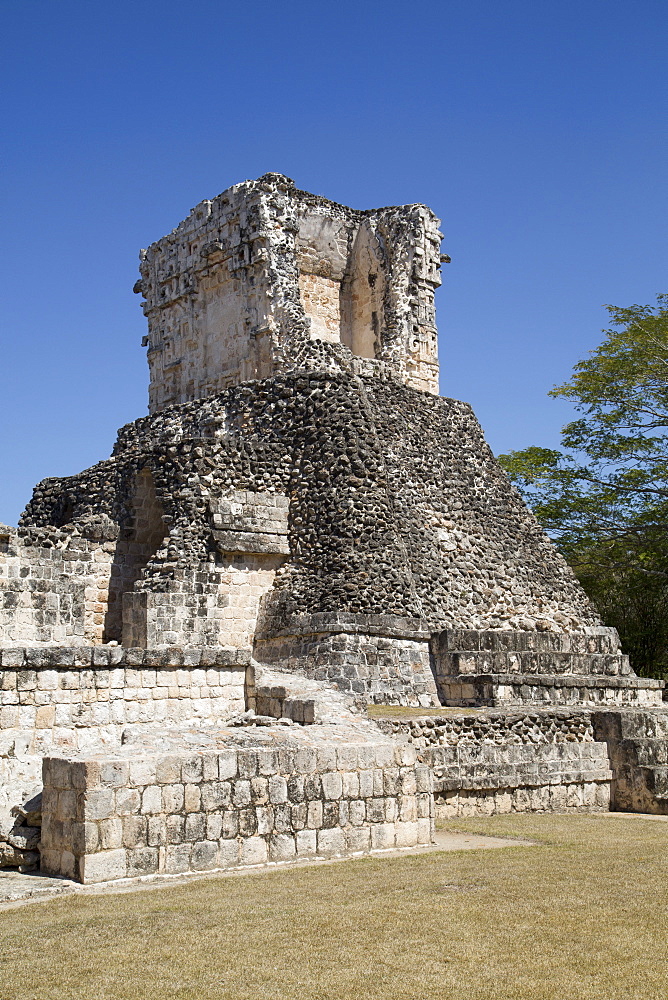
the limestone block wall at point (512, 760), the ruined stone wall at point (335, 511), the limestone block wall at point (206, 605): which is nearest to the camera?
the limestone block wall at point (512, 760)

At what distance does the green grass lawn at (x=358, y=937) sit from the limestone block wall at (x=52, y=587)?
9.56 m

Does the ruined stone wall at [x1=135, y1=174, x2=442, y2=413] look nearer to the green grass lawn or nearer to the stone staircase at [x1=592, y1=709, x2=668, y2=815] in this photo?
the stone staircase at [x1=592, y1=709, x2=668, y2=815]

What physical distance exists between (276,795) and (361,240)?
661 inches

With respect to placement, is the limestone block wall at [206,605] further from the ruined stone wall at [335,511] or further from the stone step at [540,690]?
the stone step at [540,690]

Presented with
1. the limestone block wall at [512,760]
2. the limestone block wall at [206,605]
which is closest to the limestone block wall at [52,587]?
the limestone block wall at [206,605]

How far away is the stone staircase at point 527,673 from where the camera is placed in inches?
567

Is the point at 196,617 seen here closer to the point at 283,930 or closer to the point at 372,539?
the point at 372,539

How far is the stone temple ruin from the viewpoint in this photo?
7.81 meters

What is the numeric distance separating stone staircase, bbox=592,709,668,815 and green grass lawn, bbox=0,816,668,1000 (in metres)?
5.21

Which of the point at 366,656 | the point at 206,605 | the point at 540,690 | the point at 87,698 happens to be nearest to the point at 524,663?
the point at 540,690

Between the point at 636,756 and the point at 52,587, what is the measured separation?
881 cm

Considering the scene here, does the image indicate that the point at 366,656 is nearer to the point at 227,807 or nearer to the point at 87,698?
the point at 87,698

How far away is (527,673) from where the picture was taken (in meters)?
15.1

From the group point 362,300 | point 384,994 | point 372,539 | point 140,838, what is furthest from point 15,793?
point 362,300
